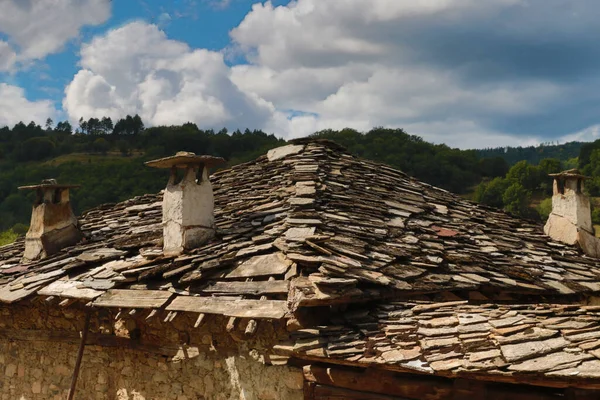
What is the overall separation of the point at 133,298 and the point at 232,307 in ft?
4.12

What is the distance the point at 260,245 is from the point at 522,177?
33.6 m

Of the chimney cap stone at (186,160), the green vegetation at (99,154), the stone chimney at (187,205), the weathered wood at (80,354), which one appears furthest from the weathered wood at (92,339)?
the green vegetation at (99,154)

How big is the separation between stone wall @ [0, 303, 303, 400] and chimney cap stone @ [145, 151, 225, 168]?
6.25ft

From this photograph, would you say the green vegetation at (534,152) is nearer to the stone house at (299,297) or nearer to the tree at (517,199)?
the tree at (517,199)

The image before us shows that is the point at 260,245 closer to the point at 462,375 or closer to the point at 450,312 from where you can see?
the point at 450,312

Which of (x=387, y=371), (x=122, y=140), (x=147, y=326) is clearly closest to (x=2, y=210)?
(x=122, y=140)

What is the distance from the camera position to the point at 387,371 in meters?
4.70

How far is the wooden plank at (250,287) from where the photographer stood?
17.4 feet

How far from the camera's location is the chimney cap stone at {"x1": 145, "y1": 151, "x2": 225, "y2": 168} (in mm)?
6879

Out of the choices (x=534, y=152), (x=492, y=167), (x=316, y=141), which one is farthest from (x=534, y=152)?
(x=316, y=141)

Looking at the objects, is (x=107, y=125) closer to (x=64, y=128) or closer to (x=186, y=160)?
(x=64, y=128)

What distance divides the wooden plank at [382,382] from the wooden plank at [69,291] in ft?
8.75

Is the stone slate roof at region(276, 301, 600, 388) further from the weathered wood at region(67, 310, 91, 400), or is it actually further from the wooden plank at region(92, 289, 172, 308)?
the weathered wood at region(67, 310, 91, 400)

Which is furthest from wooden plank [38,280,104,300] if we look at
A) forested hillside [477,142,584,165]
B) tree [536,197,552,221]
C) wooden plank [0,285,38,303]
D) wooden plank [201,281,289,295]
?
forested hillside [477,142,584,165]
